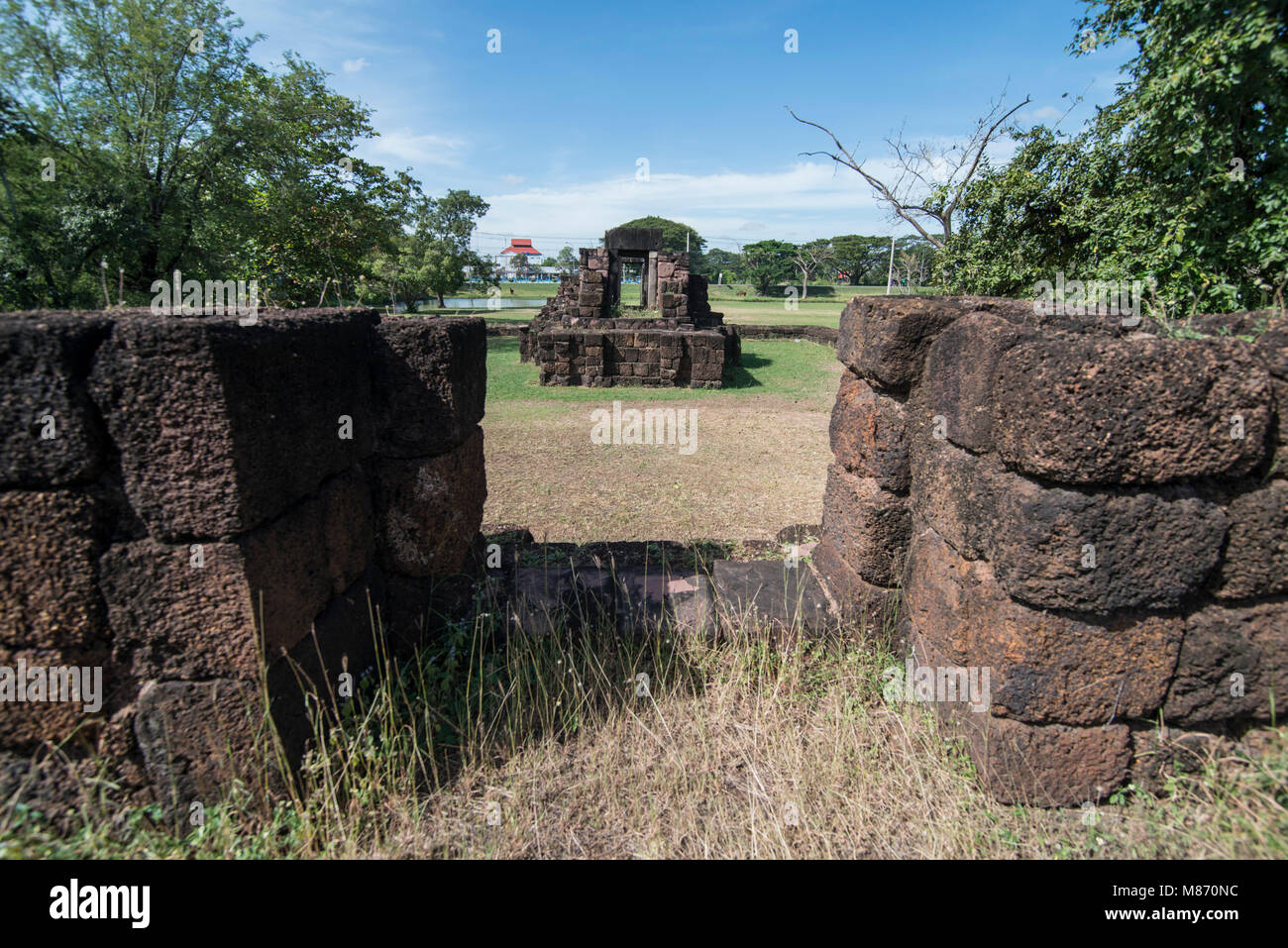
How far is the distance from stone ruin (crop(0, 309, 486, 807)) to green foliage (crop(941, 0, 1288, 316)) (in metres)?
5.26

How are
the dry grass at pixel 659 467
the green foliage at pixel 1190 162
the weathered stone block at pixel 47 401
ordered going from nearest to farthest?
the weathered stone block at pixel 47 401 → the green foliage at pixel 1190 162 → the dry grass at pixel 659 467

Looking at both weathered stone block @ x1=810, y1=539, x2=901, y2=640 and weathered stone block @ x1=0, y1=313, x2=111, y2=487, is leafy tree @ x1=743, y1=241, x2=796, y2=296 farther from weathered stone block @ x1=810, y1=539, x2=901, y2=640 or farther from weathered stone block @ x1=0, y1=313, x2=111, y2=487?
weathered stone block @ x1=0, y1=313, x2=111, y2=487

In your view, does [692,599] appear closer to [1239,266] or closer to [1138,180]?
[1239,266]

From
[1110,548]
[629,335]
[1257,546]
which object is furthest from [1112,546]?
[629,335]

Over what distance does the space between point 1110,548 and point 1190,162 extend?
627cm

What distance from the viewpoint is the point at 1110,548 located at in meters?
2.14

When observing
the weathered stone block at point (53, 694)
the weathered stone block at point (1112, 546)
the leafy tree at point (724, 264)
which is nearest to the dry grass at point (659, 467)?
the weathered stone block at point (53, 694)

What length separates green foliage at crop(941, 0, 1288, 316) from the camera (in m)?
5.35

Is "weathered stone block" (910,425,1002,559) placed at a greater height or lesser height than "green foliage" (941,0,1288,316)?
lesser

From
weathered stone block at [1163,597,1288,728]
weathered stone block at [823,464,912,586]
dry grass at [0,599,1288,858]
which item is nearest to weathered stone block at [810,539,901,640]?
weathered stone block at [823,464,912,586]

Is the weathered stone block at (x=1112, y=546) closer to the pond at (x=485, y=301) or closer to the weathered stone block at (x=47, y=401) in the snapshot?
the weathered stone block at (x=47, y=401)

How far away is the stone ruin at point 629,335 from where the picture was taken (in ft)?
44.1

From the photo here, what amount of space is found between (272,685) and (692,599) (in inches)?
79.7

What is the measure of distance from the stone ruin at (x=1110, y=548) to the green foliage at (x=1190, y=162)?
279 cm
